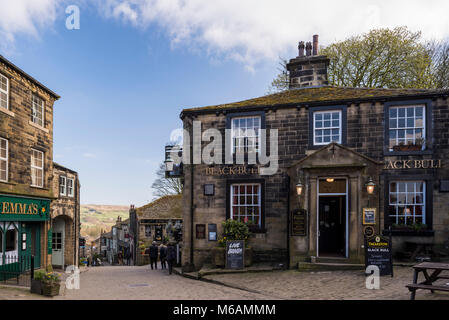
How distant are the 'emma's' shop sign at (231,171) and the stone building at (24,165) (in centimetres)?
785

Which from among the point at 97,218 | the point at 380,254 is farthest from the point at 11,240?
the point at 97,218

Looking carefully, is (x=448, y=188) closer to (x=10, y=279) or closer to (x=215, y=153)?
(x=215, y=153)

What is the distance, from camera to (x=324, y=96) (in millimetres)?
15469

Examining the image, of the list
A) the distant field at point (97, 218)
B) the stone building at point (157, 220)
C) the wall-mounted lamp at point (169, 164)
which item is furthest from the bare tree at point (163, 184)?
the distant field at point (97, 218)

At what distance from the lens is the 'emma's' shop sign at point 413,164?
1354 cm

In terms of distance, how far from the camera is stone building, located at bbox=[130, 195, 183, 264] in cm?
3331

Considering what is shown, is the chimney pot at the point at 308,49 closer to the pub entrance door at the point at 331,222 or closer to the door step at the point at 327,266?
the pub entrance door at the point at 331,222

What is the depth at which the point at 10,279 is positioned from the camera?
45.0 feet

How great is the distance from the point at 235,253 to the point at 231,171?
11.4ft

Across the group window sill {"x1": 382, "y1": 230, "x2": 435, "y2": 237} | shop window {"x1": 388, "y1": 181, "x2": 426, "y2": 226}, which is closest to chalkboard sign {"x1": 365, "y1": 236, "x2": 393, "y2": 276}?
window sill {"x1": 382, "y1": 230, "x2": 435, "y2": 237}

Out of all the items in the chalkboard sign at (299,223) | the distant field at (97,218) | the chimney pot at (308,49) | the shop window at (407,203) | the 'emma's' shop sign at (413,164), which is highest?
the chimney pot at (308,49)
